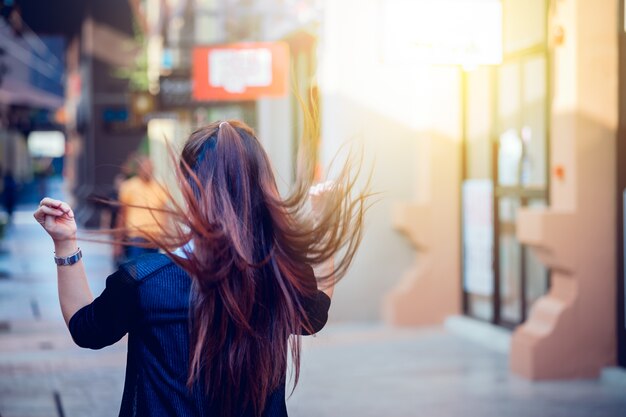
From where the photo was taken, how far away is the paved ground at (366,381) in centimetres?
760

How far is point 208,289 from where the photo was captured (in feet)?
9.16

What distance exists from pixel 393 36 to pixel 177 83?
423 inches

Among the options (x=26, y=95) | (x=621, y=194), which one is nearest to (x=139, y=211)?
(x=621, y=194)

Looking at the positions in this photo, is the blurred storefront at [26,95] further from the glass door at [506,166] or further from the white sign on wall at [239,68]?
the glass door at [506,166]

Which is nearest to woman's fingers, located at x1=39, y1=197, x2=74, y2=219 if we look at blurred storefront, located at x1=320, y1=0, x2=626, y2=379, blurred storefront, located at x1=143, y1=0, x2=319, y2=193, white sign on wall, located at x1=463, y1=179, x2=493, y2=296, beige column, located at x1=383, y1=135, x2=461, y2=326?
blurred storefront, located at x1=320, y1=0, x2=626, y2=379

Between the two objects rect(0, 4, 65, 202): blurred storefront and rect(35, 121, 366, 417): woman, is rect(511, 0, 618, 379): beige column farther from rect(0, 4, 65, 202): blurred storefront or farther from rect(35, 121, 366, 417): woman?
rect(0, 4, 65, 202): blurred storefront

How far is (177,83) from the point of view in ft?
60.1

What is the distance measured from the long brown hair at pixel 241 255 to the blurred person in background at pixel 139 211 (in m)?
0.06

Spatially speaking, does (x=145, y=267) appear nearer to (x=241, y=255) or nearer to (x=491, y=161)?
(x=241, y=255)

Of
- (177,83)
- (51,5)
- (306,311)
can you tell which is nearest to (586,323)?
(306,311)

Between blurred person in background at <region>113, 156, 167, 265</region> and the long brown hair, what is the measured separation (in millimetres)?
64

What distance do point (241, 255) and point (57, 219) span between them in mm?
494

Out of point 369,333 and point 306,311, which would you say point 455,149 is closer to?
point 369,333

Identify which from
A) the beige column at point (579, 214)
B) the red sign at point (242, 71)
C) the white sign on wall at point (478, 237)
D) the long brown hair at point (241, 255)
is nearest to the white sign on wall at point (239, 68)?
the red sign at point (242, 71)
